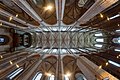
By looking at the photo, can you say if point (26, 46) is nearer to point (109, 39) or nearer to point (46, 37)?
point (46, 37)

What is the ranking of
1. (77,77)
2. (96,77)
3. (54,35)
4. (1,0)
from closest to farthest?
(96,77) < (1,0) < (77,77) < (54,35)

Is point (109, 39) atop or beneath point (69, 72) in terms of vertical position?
atop

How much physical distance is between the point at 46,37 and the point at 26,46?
297 cm

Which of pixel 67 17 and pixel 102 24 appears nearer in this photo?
pixel 102 24

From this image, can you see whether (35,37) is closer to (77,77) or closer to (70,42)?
(70,42)

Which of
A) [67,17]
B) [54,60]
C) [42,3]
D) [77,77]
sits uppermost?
[42,3]

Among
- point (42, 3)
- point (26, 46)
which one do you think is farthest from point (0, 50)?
point (42, 3)

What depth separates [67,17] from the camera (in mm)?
19422

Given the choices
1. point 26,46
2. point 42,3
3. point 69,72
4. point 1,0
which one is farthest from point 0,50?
point 69,72

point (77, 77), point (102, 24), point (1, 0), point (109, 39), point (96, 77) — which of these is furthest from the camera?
point (77, 77)

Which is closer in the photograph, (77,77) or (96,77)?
(96,77)

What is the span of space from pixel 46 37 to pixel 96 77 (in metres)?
12.0

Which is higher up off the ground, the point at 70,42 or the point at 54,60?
the point at 70,42

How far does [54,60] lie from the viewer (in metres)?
19.7
